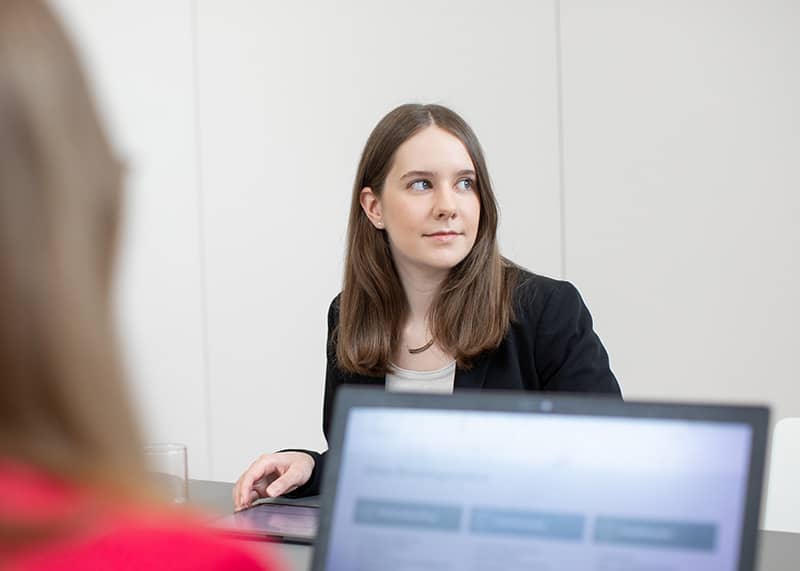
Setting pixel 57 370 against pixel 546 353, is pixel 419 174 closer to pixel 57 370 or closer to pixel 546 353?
pixel 546 353

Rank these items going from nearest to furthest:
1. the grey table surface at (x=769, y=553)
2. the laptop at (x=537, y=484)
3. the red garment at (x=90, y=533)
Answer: the red garment at (x=90, y=533)
the laptop at (x=537, y=484)
the grey table surface at (x=769, y=553)

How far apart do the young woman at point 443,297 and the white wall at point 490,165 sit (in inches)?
48.3

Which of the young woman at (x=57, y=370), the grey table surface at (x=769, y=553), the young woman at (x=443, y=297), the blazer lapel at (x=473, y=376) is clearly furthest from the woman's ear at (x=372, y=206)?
the young woman at (x=57, y=370)

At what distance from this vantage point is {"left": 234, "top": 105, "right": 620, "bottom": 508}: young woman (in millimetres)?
2160

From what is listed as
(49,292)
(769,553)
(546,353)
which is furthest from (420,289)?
(49,292)

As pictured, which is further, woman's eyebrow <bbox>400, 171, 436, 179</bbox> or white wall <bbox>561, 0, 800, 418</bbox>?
white wall <bbox>561, 0, 800, 418</bbox>

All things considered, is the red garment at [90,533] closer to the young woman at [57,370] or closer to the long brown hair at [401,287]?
the young woman at [57,370]

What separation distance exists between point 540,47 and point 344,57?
0.70 meters

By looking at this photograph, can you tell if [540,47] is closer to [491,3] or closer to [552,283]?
[491,3]

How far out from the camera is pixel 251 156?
3904mm

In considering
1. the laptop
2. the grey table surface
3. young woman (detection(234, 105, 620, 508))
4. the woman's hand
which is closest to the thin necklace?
young woman (detection(234, 105, 620, 508))

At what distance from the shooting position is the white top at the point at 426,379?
7.11 feet

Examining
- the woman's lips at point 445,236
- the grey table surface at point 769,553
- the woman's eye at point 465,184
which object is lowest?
the grey table surface at point 769,553

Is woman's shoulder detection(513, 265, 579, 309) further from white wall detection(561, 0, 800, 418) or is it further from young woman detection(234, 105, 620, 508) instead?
white wall detection(561, 0, 800, 418)
